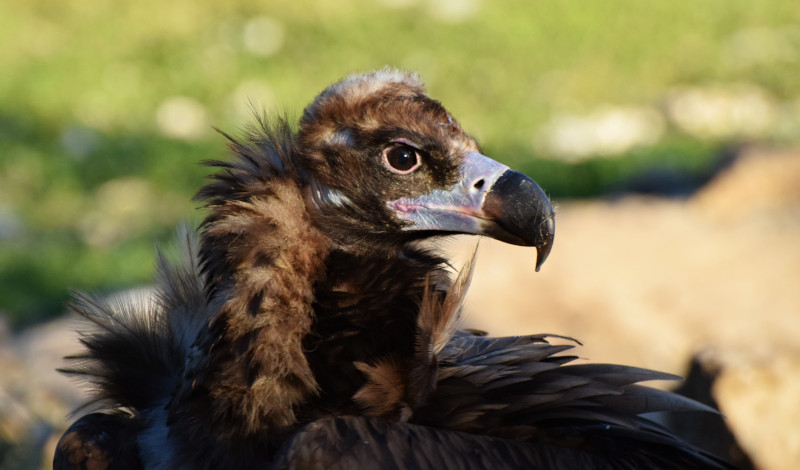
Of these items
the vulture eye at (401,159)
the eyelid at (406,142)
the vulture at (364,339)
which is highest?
the eyelid at (406,142)

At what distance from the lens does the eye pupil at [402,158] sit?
9.71 feet

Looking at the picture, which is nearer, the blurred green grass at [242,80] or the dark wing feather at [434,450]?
the dark wing feather at [434,450]

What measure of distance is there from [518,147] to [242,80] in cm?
311

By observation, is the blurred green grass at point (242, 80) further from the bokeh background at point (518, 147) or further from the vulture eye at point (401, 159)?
the vulture eye at point (401, 159)

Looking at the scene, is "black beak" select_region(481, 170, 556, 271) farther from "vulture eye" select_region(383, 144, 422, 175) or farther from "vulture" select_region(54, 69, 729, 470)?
"vulture eye" select_region(383, 144, 422, 175)

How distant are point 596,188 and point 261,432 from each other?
6207mm

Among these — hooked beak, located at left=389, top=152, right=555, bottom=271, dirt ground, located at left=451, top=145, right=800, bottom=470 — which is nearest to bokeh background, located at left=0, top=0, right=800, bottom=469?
dirt ground, located at left=451, top=145, right=800, bottom=470

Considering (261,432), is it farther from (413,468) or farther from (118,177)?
(118,177)

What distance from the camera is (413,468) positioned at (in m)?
2.57

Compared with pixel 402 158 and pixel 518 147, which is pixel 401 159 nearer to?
pixel 402 158

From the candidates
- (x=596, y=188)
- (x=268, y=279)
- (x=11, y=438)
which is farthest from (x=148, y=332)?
(x=596, y=188)

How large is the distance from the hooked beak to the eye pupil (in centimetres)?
10

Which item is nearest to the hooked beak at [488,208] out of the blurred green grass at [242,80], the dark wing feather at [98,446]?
the dark wing feather at [98,446]

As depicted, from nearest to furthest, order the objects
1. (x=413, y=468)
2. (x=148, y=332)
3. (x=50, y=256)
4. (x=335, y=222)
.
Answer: (x=413, y=468) < (x=335, y=222) < (x=148, y=332) < (x=50, y=256)
